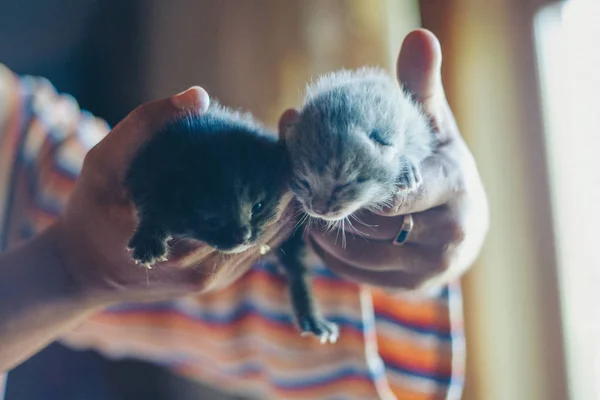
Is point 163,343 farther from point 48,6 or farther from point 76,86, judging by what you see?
point 48,6

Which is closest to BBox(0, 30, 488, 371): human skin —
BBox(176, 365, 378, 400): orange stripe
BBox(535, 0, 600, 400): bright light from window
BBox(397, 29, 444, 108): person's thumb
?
BBox(397, 29, 444, 108): person's thumb

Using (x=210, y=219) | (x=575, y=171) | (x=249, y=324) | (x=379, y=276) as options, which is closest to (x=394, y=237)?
(x=379, y=276)

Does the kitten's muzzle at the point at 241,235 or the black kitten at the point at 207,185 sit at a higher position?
the black kitten at the point at 207,185

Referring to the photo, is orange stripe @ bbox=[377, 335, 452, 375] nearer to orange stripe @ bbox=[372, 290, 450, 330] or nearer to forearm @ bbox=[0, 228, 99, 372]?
orange stripe @ bbox=[372, 290, 450, 330]

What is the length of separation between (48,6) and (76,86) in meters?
0.11

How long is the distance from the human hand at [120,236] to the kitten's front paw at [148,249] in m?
0.03

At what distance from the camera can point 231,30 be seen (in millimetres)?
880

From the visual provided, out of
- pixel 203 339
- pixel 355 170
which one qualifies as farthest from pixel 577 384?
pixel 355 170

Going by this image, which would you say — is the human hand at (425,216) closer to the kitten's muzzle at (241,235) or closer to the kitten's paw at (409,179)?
the kitten's paw at (409,179)

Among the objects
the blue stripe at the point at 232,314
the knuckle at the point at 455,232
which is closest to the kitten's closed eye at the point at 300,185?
the knuckle at the point at 455,232

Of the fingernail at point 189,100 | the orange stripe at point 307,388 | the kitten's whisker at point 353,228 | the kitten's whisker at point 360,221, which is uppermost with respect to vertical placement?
the fingernail at point 189,100

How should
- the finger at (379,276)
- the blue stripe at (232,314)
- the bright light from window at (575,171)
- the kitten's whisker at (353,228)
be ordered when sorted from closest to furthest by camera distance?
the kitten's whisker at (353,228)
the finger at (379,276)
the blue stripe at (232,314)
the bright light from window at (575,171)

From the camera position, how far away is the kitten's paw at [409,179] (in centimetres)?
53

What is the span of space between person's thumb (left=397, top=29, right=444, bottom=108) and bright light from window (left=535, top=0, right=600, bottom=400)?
438mm
